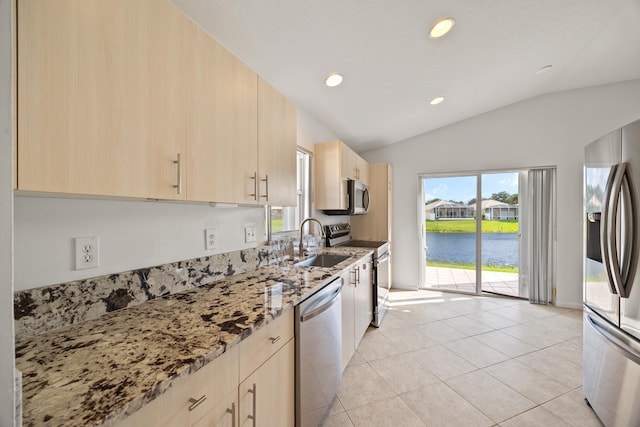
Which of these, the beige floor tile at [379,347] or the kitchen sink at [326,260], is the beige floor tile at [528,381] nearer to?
the beige floor tile at [379,347]

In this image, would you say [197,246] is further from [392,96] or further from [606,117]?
[606,117]

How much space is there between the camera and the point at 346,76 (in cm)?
223

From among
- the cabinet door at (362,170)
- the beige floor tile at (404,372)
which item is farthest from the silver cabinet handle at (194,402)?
the cabinet door at (362,170)

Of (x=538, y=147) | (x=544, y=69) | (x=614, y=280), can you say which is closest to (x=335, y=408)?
(x=614, y=280)

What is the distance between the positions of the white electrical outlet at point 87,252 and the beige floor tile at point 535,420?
240cm

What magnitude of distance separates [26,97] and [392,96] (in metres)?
2.82

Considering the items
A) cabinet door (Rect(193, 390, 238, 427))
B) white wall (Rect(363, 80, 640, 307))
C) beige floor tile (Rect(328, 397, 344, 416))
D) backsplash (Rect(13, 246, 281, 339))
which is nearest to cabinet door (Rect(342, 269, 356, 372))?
beige floor tile (Rect(328, 397, 344, 416))

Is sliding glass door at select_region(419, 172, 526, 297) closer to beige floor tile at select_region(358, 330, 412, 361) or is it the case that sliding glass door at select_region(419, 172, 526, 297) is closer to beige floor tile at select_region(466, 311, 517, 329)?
beige floor tile at select_region(466, 311, 517, 329)

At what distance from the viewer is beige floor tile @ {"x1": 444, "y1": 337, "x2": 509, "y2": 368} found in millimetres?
2297

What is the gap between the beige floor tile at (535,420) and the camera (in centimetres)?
162

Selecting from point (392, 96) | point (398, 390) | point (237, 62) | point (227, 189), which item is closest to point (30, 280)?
point (227, 189)

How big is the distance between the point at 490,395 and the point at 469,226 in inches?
111

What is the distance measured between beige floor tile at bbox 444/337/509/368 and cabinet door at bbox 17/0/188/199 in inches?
107

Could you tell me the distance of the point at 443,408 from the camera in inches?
68.8
